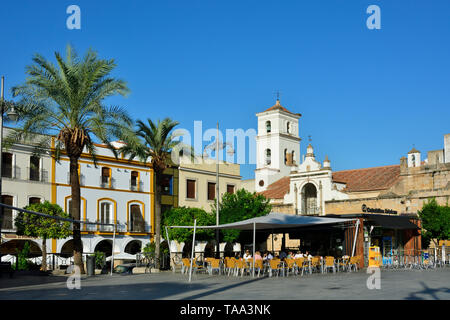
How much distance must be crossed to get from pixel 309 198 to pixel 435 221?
58.6ft

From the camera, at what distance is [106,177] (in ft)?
138

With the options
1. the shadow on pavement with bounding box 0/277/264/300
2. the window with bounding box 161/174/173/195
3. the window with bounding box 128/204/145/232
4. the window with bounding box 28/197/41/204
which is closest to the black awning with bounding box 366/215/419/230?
the shadow on pavement with bounding box 0/277/264/300

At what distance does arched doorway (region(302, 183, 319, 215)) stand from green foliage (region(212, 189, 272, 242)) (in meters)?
13.2

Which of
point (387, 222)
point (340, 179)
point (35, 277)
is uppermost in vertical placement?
point (340, 179)

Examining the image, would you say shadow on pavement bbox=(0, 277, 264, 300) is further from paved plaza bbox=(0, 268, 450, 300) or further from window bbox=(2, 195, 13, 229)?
window bbox=(2, 195, 13, 229)

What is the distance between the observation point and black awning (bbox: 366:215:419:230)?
29775mm

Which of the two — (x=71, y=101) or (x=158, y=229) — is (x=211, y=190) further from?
(x=71, y=101)

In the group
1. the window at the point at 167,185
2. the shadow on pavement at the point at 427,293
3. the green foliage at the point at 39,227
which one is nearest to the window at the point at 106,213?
the window at the point at 167,185

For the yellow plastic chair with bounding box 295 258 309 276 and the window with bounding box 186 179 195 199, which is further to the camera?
the window with bounding box 186 179 195 199

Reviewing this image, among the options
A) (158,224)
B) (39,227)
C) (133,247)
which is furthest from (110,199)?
(158,224)

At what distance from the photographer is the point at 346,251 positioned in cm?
2898
